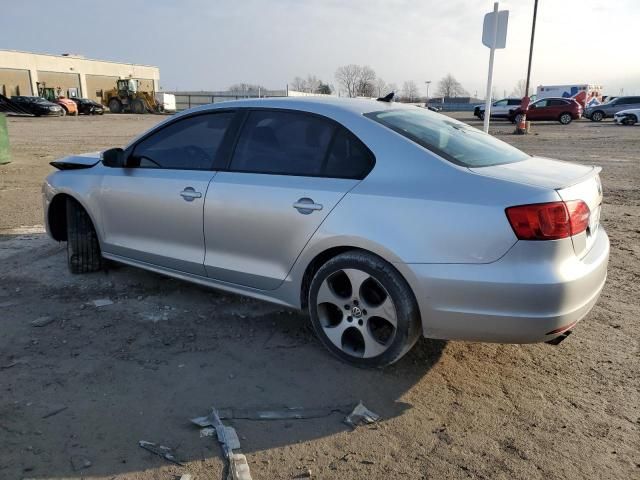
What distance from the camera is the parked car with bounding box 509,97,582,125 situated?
3362 centimetres

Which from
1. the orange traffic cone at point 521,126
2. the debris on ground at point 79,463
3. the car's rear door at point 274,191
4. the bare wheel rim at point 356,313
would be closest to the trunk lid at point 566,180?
the car's rear door at point 274,191

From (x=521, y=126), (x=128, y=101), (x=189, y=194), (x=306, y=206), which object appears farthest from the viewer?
(x=128, y=101)

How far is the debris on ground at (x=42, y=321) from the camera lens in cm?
389

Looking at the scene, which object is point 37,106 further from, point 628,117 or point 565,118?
point 628,117

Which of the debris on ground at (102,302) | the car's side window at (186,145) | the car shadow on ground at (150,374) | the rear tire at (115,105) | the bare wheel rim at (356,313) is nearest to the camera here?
the car shadow on ground at (150,374)

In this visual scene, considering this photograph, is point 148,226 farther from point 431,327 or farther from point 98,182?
point 431,327

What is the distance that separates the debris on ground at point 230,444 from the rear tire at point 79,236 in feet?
8.69

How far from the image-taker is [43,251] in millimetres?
5668

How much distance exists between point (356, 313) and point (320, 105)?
1423mm

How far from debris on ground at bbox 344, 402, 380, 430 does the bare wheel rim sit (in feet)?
1.30

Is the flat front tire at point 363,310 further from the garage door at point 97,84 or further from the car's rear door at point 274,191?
the garage door at point 97,84

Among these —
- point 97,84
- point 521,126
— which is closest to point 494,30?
point 521,126

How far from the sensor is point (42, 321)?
3.94 m

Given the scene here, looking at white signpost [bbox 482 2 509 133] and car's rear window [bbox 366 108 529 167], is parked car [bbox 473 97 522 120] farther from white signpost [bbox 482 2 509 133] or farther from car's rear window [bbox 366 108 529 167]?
car's rear window [bbox 366 108 529 167]
